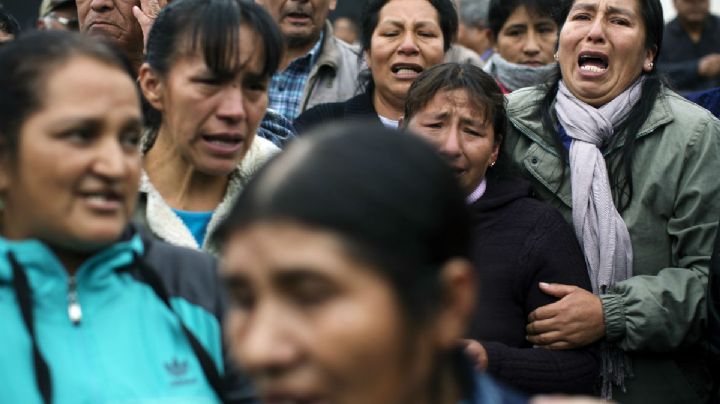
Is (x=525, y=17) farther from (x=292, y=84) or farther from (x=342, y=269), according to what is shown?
(x=342, y=269)

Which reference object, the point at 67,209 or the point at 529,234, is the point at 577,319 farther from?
the point at 67,209

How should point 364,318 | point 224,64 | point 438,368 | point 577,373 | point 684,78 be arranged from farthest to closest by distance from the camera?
point 684,78
point 577,373
point 224,64
point 438,368
point 364,318

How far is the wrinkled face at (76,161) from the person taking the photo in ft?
8.27

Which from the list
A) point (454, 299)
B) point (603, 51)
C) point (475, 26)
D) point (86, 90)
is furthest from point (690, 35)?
point (454, 299)

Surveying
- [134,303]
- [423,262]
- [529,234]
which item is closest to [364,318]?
[423,262]

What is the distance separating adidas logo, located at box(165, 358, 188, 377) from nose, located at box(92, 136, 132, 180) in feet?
1.42

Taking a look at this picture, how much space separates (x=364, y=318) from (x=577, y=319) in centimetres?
249

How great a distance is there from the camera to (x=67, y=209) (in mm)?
2541

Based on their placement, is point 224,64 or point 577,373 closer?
point 224,64

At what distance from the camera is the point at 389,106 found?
17.1 feet

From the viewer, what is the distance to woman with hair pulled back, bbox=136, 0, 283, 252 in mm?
3332

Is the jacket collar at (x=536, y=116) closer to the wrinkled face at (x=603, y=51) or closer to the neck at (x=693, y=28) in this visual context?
the wrinkled face at (x=603, y=51)

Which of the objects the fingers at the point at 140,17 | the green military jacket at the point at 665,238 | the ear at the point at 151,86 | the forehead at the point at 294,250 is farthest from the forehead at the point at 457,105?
the forehead at the point at 294,250

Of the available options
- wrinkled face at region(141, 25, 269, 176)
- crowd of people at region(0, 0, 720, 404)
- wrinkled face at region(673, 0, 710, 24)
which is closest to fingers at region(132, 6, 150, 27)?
crowd of people at region(0, 0, 720, 404)
